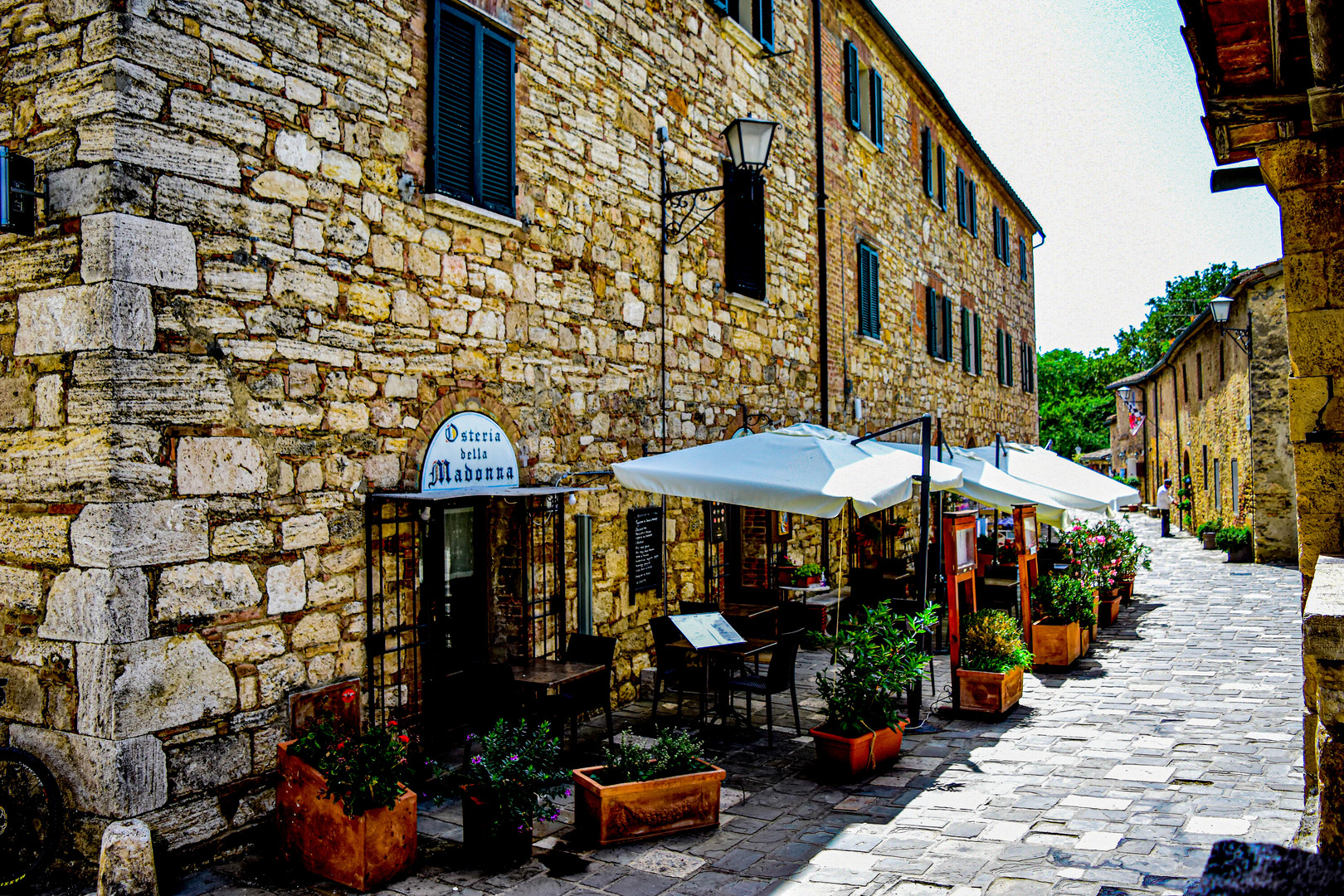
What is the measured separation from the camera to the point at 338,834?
13.7 ft

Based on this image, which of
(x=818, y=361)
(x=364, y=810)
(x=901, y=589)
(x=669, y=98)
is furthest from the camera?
(x=818, y=361)

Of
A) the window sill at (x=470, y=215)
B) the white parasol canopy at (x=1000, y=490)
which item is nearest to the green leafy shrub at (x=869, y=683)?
the white parasol canopy at (x=1000, y=490)

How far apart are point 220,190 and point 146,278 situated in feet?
2.16

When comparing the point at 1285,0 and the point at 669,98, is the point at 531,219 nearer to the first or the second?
the point at 669,98

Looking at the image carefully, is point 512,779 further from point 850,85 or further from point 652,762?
point 850,85

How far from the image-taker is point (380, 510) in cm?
534

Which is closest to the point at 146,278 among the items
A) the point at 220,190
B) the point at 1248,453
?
the point at 220,190

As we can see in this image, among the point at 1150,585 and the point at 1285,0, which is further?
the point at 1150,585

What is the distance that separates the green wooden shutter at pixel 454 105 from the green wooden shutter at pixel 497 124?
9cm

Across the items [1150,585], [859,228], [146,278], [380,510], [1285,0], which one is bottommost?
[1150,585]

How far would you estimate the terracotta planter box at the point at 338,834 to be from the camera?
4125 millimetres

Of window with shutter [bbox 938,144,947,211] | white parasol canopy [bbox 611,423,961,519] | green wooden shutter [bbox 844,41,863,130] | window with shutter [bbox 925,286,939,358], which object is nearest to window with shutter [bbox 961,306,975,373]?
window with shutter [bbox 925,286,939,358]

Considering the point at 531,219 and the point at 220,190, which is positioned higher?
the point at 531,219

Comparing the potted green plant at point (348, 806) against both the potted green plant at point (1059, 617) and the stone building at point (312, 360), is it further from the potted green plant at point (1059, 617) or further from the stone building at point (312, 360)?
the potted green plant at point (1059, 617)
